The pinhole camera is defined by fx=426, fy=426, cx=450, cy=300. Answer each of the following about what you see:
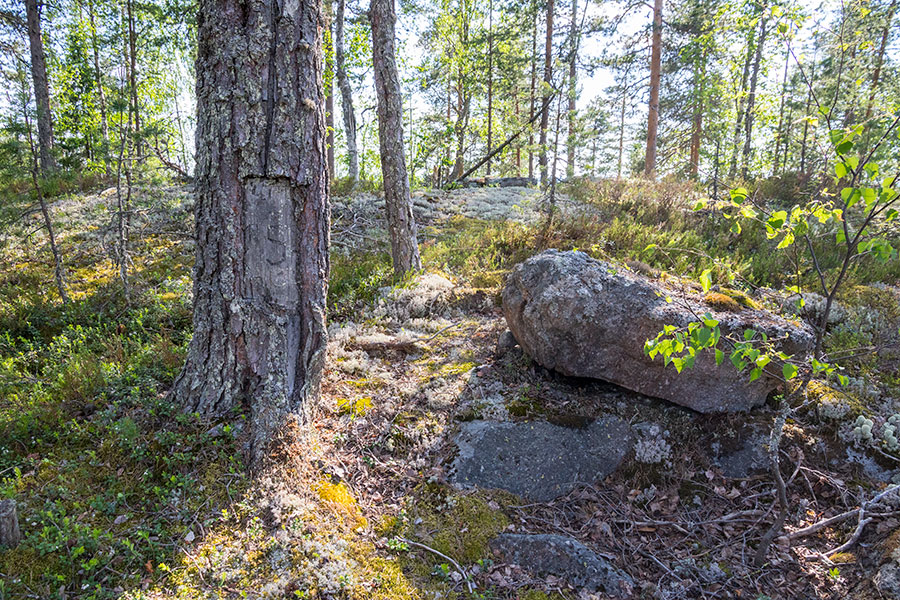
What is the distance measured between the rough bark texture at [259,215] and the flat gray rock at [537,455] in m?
1.41

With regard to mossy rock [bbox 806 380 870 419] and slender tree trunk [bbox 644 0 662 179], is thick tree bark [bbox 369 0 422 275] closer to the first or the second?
mossy rock [bbox 806 380 870 419]

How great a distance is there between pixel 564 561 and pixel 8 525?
3.16 meters

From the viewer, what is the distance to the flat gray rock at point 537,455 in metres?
3.32

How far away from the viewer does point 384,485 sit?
10.6 feet

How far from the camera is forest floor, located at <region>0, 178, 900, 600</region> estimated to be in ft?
8.00

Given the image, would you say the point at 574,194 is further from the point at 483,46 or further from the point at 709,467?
the point at 709,467

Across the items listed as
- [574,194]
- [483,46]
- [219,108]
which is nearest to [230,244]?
[219,108]

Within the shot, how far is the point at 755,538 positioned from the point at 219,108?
480 centimetres

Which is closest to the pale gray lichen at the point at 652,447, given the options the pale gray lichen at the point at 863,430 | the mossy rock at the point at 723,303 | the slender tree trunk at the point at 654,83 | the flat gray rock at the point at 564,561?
the flat gray rock at the point at 564,561

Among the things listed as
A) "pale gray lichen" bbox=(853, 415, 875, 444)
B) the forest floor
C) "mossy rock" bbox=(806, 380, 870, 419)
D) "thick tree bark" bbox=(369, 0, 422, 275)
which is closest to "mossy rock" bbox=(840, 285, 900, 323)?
the forest floor

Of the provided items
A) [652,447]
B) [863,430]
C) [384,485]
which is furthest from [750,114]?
[384,485]

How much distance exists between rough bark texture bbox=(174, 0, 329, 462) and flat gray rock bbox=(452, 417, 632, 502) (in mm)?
1407

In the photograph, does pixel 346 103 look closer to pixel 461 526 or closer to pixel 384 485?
pixel 384 485

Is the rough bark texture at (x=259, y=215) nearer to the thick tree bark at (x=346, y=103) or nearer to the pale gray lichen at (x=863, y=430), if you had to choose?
the pale gray lichen at (x=863, y=430)
